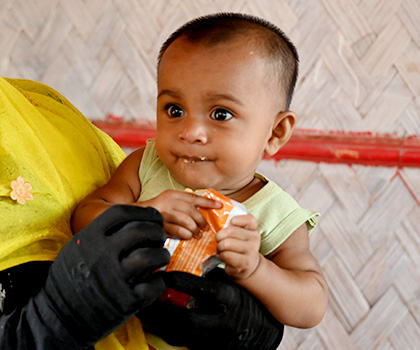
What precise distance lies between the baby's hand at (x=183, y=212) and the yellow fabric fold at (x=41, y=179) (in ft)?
0.50

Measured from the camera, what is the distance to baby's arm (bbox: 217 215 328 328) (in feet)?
2.38

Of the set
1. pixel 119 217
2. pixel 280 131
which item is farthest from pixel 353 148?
pixel 119 217

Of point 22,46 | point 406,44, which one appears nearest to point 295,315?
point 406,44

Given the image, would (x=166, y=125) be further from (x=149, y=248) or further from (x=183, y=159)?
(x=149, y=248)

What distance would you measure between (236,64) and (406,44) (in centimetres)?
102

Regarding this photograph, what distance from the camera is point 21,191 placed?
0.74 metres

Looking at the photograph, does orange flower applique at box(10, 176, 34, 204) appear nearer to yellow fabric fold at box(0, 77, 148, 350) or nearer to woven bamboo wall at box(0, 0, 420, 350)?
yellow fabric fold at box(0, 77, 148, 350)

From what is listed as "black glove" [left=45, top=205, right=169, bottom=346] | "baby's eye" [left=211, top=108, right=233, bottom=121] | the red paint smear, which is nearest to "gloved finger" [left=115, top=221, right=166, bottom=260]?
"black glove" [left=45, top=205, right=169, bottom=346]

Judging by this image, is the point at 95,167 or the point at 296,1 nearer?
the point at 95,167

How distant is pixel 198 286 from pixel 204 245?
55 millimetres

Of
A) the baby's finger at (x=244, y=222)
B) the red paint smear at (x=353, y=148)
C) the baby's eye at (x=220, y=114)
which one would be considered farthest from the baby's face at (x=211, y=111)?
the red paint smear at (x=353, y=148)

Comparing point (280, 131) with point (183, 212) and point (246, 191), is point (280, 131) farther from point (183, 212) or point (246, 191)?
point (183, 212)

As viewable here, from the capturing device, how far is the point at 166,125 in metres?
0.87

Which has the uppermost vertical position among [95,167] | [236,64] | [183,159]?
[236,64]
